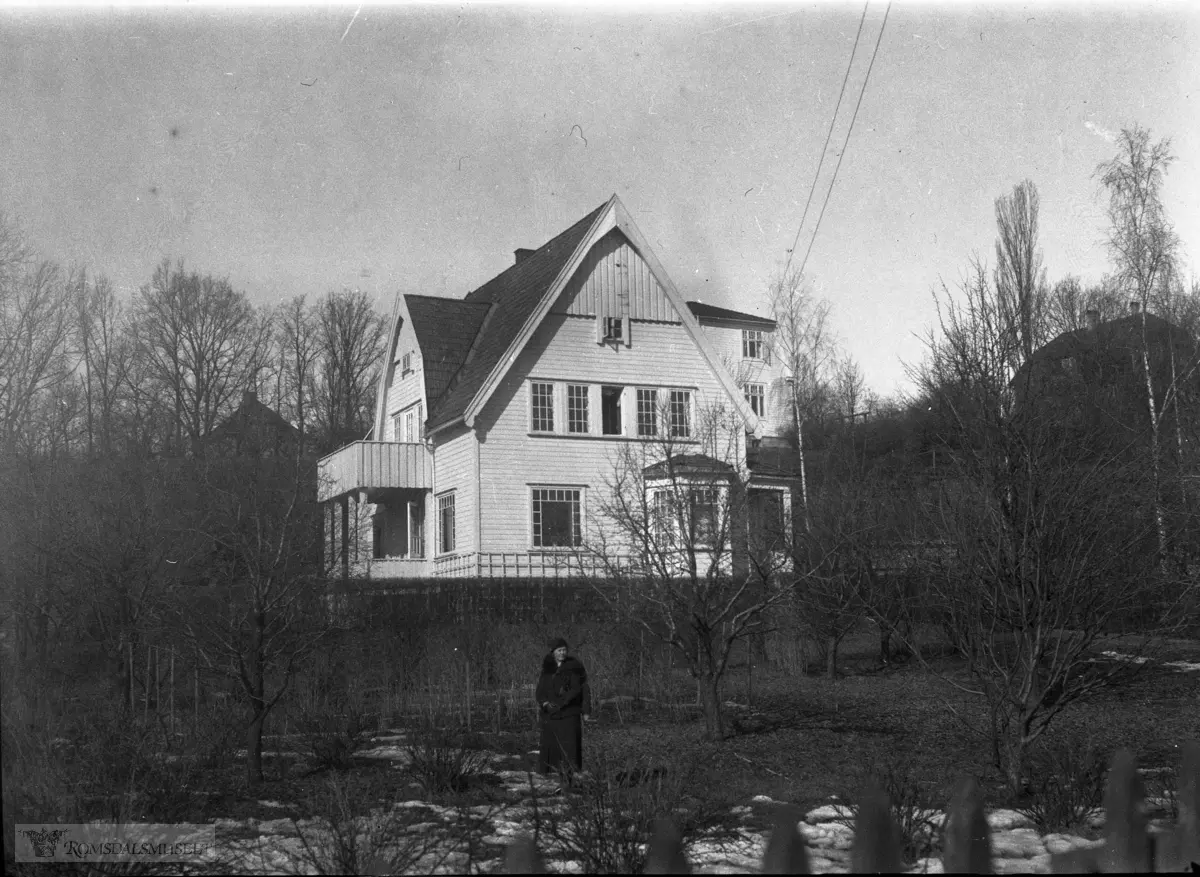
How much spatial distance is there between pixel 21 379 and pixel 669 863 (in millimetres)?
25751

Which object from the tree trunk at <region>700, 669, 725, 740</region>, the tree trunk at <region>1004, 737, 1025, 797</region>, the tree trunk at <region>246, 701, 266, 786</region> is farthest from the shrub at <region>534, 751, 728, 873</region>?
the tree trunk at <region>700, 669, 725, 740</region>

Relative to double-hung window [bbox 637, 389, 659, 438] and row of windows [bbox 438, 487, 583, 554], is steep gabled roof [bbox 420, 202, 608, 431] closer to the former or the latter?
row of windows [bbox 438, 487, 583, 554]

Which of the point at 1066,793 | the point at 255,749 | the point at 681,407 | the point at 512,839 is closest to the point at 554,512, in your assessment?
the point at 681,407

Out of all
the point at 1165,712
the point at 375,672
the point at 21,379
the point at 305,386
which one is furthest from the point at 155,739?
the point at 305,386

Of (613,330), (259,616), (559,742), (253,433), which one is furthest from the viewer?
(253,433)

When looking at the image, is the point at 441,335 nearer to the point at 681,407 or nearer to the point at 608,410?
the point at 608,410

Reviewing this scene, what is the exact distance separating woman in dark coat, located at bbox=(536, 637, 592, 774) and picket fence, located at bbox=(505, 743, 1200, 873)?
21.2 ft

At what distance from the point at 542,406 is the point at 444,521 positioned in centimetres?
397

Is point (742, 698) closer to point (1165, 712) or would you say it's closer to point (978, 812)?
point (1165, 712)

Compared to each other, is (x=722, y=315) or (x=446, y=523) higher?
(x=722, y=315)

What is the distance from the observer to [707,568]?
18969mm

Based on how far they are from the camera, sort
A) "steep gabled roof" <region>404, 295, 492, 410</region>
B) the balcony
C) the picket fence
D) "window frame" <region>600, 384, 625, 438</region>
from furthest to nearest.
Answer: "steep gabled roof" <region>404, 295, 492, 410</region> → the balcony → "window frame" <region>600, 384, 625, 438</region> → the picket fence

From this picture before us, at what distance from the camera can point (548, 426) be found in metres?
29.6

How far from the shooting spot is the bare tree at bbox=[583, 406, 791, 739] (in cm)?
1465
